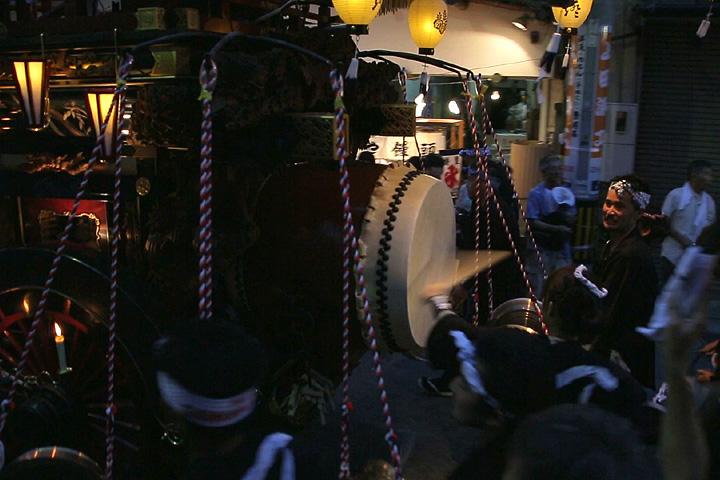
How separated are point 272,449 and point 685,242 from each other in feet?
18.3

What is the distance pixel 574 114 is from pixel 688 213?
2.44m

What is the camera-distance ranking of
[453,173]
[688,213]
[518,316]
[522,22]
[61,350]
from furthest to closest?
[522,22] < [453,173] < [688,213] < [518,316] < [61,350]

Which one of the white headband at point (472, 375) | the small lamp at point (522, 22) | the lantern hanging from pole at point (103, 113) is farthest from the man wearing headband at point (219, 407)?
the small lamp at point (522, 22)

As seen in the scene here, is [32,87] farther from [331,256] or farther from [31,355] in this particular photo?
[331,256]

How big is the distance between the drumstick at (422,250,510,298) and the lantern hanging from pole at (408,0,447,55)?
221 cm

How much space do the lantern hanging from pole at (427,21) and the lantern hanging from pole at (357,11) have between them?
123 cm

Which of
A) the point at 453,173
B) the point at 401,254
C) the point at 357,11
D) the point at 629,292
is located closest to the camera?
the point at 401,254

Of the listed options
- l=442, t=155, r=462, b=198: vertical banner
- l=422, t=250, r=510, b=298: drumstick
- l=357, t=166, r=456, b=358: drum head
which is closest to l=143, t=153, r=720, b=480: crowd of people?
l=357, t=166, r=456, b=358: drum head

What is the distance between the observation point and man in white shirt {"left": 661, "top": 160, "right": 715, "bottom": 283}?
6301 mm

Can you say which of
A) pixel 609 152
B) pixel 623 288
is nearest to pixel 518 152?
pixel 609 152

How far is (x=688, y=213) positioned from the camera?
21.0ft

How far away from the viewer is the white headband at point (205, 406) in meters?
1.77

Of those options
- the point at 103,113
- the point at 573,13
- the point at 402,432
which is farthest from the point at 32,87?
the point at 573,13

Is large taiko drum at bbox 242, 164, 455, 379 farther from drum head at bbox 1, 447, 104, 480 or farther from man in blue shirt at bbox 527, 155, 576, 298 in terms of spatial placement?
man in blue shirt at bbox 527, 155, 576, 298
